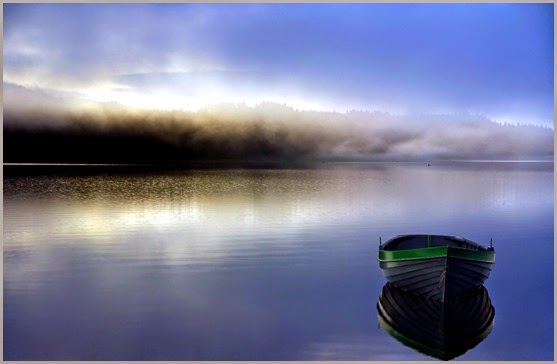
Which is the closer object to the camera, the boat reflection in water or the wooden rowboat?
the boat reflection in water

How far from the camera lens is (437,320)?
8.00 metres

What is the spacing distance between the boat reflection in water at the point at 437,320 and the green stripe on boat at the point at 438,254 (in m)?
0.62

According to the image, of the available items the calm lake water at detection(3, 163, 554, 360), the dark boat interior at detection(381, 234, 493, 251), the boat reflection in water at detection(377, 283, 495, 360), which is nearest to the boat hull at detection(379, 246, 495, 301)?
the boat reflection in water at detection(377, 283, 495, 360)

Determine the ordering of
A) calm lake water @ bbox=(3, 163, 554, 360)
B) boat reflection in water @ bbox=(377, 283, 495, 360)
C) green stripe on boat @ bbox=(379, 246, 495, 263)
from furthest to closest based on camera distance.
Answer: green stripe on boat @ bbox=(379, 246, 495, 263), calm lake water @ bbox=(3, 163, 554, 360), boat reflection in water @ bbox=(377, 283, 495, 360)

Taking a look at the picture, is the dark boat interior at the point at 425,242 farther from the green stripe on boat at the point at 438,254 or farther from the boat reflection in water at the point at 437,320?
the green stripe on boat at the point at 438,254

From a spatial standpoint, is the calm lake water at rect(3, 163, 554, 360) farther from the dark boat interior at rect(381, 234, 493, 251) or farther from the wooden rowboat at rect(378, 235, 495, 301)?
the dark boat interior at rect(381, 234, 493, 251)

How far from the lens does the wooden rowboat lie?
27.4 ft

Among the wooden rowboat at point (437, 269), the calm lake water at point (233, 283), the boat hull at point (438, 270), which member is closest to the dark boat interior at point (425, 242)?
the calm lake water at point (233, 283)

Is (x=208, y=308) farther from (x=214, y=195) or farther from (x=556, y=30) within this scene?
(x=214, y=195)

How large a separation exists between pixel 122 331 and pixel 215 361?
157cm

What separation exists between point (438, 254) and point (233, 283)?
357cm

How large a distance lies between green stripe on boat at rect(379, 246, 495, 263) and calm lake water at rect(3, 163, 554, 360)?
807 mm

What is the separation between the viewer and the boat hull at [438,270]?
27.3 feet

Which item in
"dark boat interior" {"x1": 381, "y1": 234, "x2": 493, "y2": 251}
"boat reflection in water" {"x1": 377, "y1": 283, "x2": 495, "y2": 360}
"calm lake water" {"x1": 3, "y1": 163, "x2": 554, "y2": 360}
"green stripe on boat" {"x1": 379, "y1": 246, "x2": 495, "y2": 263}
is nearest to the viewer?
"boat reflection in water" {"x1": 377, "y1": 283, "x2": 495, "y2": 360}
